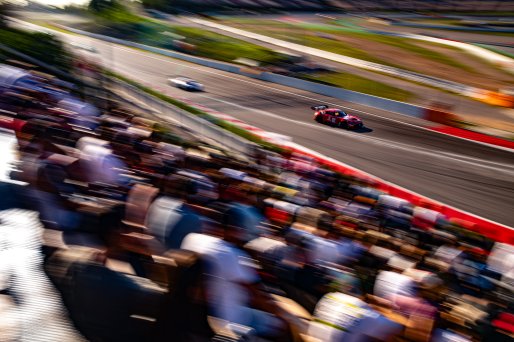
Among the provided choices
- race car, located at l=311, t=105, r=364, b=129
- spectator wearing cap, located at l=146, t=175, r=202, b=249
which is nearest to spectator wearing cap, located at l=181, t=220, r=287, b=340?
spectator wearing cap, located at l=146, t=175, r=202, b=249

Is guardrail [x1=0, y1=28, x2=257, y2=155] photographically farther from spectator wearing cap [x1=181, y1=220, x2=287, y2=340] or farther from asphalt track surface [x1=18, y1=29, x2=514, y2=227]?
spectator wearing cap [x1=181, y1=220, x2=287, y2=340]

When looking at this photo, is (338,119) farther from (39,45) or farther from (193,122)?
(39,45)

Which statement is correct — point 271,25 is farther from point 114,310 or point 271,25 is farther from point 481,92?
point 114,310

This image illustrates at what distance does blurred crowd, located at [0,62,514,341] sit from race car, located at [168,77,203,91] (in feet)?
47.7

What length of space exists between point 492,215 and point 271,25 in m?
29.0

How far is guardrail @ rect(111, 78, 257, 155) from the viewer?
14898 millimetres

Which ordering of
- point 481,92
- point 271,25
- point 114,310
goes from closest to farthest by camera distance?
point 114,310
point 481,92
point 271,25

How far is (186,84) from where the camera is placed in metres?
23.7

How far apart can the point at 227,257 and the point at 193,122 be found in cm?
1197

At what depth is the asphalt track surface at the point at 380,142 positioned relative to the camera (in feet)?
45.6

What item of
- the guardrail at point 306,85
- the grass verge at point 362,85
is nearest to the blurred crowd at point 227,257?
the guardrail at point 306,85

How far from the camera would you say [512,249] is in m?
7.38

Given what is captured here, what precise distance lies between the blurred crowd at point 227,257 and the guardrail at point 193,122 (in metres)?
5.69

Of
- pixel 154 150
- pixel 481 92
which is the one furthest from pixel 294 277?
pixel 481 92
